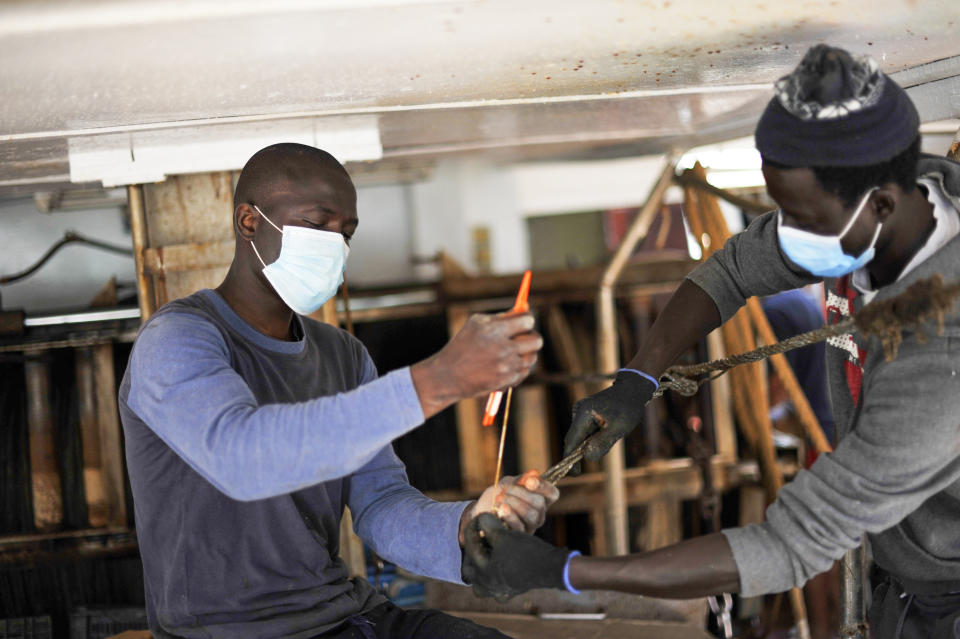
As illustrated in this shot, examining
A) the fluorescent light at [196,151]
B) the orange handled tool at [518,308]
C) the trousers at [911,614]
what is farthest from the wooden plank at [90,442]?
the trousers at [911,614]

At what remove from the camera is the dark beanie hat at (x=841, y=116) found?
5.82 feet

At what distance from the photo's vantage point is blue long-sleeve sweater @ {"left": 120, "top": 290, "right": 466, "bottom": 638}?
1.78 m

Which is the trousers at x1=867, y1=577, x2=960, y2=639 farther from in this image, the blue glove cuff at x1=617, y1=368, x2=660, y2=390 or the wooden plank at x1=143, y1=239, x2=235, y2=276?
the wooden plank at x1=143, y1=239, x2=235, y2=276

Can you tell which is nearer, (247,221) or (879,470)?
(879,470)

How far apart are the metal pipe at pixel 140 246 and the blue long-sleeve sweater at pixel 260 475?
0.84 m

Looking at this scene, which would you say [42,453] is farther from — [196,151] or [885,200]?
[885,200]

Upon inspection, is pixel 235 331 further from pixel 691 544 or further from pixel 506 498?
pixel 691 544

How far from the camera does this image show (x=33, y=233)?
5410mm

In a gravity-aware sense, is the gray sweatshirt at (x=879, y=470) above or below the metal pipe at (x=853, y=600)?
above

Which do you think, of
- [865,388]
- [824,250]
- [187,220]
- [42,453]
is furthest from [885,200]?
[42,453]

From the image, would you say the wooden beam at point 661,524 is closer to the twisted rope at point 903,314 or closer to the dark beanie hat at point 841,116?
the twisted rope at point 903,314

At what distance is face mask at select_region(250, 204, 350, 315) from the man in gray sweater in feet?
Answer: 2.30

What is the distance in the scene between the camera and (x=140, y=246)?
10.3ft

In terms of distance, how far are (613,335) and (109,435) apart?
7.29 feet
